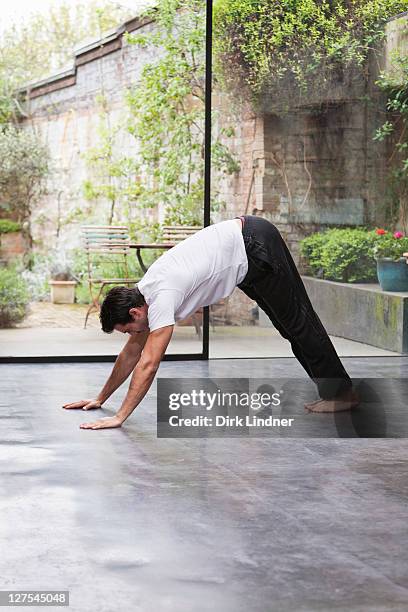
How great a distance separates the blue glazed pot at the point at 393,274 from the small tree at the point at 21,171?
2.58 metres

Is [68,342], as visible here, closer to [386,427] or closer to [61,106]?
[61,106]

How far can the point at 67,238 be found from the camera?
730 cm

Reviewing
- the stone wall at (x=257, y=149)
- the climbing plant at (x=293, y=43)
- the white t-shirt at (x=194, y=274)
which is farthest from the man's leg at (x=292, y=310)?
the climbing plant at (x=293, y=43)

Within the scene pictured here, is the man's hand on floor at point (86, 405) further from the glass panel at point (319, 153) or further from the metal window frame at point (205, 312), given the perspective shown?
the glass panel at point (319, 153)

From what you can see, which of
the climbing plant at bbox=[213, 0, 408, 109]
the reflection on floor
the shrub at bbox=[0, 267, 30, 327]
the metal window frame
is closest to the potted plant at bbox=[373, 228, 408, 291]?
the reflection on floor

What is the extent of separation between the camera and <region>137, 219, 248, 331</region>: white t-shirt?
15.1 ft

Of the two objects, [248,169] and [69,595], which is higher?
[248,169]

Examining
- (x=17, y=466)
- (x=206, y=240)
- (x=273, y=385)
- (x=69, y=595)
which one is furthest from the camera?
(x=273, y=385)

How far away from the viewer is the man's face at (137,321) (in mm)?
A: 4648

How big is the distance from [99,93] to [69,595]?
5.22 metres

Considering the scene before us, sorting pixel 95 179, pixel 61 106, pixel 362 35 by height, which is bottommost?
pixel 95 179

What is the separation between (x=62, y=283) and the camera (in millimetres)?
7270

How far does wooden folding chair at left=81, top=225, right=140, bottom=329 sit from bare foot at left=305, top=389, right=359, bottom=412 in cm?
242

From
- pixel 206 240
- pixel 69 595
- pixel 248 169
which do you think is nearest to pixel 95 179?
pixel 248 169
